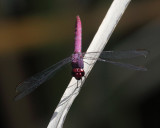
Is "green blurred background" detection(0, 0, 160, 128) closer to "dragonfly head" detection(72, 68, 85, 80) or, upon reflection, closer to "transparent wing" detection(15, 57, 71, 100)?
"transparent wing" detection(15, 57, 71, 100)

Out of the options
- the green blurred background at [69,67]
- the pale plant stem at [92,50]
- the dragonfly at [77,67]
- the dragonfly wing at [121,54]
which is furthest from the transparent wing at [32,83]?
the green blurred background at [69,67]

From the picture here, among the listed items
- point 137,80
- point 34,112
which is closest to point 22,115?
point 34,112

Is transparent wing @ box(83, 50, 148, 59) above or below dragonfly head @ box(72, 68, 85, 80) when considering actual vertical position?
above

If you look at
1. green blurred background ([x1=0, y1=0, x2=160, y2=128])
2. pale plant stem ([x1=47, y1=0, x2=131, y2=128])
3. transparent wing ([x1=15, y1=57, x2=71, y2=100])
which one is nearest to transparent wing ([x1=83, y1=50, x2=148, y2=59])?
transparent wing ([x1=15, y1=57, x2=71, y2=100])

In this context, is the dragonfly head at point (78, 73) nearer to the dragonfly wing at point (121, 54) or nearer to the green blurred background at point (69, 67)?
the dragonfly wing at point (121, 54)

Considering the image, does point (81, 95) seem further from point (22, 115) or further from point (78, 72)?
point (78, 72)

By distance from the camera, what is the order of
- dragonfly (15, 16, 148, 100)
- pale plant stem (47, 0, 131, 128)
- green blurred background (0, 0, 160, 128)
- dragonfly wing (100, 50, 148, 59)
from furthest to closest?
green blurred background (0, 0, 160, 128)
dragonfly wing (100, 50, 148, 59)
dragonfly (15, 16, 148, 100)
pale plant stem (47, 0, 131, 128)

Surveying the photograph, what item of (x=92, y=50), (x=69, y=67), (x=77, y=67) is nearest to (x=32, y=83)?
(x=77, y=67)

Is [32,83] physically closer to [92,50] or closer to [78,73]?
[78,73]
